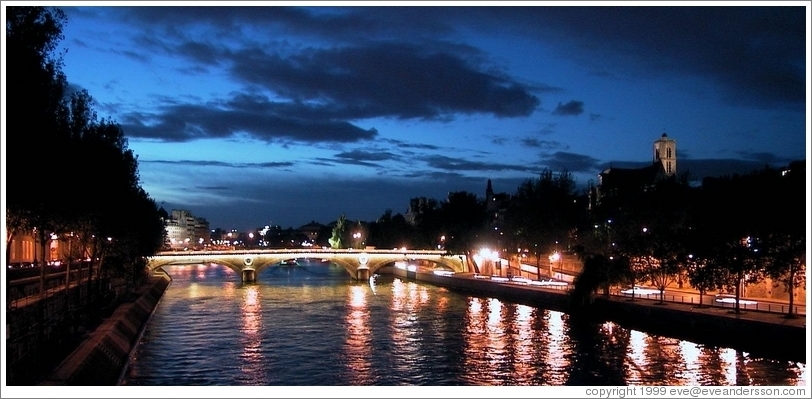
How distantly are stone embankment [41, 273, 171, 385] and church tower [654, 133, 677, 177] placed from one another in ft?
313

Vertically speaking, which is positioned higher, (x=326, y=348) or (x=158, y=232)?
(x=158, y=232)

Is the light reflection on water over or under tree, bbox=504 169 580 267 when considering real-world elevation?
under

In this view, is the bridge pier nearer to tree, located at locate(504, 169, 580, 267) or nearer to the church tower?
tree, located at locate(504, 169, 580, 267)

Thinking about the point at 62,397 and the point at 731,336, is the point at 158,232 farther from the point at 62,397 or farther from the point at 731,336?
the point at 62,397

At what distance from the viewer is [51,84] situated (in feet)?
96.3

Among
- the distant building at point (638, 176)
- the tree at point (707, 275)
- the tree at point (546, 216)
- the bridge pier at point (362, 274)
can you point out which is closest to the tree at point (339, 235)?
the distant building at point (638, 176)

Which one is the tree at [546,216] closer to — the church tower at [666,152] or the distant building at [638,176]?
the distant building at [638,176]

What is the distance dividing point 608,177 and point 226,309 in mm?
64784

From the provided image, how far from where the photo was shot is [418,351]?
37.0m

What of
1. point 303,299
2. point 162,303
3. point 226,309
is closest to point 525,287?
point 303,299

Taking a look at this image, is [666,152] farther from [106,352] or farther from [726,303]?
[106,352]

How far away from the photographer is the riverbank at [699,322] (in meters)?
33.1

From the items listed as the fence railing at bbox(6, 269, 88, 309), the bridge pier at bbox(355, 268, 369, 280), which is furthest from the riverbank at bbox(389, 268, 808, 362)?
the bridge pier at bbox(355, 268, 369, 280)

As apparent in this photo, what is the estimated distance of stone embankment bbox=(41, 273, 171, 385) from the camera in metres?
23.7
